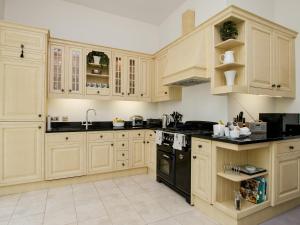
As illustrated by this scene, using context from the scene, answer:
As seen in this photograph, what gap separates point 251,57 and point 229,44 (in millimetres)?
318

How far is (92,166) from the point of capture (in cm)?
311

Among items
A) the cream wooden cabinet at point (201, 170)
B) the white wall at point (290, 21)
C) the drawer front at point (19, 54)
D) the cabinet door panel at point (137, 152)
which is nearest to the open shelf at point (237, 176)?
the cream wooden cabinet at point (201, 170)

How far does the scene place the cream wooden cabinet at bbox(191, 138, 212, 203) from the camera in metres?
2.07

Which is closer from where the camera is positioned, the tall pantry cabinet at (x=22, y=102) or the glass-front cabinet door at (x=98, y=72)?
the tall pantry cabinet at (x=22, y=102)

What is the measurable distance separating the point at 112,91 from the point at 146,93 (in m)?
0.74

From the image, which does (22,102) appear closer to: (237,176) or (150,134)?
(150,134)

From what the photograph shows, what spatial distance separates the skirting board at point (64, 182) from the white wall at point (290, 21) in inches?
103

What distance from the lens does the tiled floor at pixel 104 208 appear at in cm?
198

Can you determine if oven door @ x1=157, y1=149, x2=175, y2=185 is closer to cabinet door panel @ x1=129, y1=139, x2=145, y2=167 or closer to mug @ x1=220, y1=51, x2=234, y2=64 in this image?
cabinet door panel @ x1=129, y1=139, x2=145, y2=167

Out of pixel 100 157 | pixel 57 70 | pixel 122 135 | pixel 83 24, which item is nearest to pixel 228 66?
pixel 122 135

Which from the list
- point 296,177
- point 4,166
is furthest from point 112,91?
point 296,177

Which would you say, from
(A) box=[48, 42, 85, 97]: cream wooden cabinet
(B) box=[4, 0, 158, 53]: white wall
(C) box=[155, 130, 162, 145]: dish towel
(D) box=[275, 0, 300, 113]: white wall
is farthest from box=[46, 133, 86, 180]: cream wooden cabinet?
(D) box=[275, 0, 300, 113]: white wall

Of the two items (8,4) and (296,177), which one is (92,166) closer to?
(296,177)

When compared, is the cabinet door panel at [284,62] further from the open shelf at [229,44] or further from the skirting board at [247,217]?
the skirting board at [247,217]
